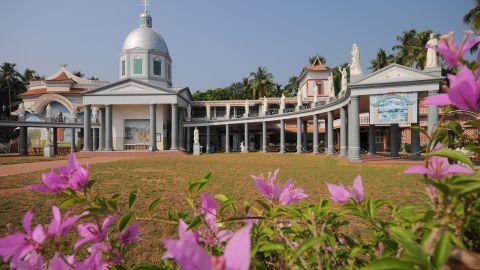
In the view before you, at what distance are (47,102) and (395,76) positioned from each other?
45931 millimetres

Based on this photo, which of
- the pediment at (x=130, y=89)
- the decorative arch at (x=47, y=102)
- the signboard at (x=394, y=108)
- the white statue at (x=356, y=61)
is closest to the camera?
the signboard at (x=394, y=108)

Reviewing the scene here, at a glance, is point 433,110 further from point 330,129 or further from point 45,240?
point 45,240

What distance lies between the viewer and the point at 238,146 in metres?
46.9

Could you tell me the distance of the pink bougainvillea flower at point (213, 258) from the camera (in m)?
0.52

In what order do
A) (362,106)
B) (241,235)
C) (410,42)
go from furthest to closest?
(410,42), (362,106), (241,235)

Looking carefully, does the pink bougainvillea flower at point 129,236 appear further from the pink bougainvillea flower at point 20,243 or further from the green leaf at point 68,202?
the pink bougainvillea flower at point 20,243

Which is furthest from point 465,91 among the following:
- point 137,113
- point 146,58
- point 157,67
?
point 157,67

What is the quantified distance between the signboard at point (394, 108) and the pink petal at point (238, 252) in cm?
2095

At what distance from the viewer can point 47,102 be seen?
4381 centimetres

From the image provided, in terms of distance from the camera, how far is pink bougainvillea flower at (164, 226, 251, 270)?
523mm

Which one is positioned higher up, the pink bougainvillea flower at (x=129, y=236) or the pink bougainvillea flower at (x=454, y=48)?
the pink bougainvillea flower at (x=454, y=48)

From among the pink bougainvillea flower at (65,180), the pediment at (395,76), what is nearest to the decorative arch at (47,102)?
the pediment at (395,76)

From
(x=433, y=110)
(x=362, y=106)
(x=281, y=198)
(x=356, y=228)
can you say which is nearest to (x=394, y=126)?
(x=362, y=106)

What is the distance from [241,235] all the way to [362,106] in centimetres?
2868
